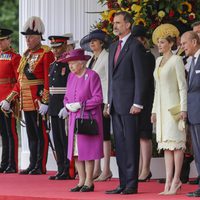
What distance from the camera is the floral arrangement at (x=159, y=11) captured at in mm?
15578

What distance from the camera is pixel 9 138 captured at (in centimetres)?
1652

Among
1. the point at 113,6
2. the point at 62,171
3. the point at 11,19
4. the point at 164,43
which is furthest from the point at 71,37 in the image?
the point at 11,19

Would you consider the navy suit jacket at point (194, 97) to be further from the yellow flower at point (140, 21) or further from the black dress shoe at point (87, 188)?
the yellow flower at point (140, 21)

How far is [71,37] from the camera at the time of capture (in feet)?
52.4

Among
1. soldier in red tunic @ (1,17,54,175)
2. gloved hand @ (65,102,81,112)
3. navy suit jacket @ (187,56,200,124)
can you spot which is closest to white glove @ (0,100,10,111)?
soldier in red tunic @ (1,17,54,175)

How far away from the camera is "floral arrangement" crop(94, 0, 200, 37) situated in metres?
15.6

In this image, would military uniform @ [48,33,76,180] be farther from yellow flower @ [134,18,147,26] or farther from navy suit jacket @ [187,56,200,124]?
navy suit jacket @ [187,56,200,124]

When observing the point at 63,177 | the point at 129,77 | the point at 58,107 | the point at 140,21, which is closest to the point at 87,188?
the point at 129,77

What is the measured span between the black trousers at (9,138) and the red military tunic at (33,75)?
1.78ft

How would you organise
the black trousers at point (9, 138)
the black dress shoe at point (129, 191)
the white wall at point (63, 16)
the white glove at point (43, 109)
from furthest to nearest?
the white wall at point (63, 16)
the black trousers at point (9, 138)
the white glove at point (43, 109)
the black dress shoe at point (129, 191)

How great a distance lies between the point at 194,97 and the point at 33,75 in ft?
11.2

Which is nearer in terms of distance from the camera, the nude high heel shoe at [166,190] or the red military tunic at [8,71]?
the nude high heel shoe at [166,190]

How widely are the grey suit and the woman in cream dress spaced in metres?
0.21

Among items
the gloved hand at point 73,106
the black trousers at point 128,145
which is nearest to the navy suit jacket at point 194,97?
the black trousers at point 128,145
